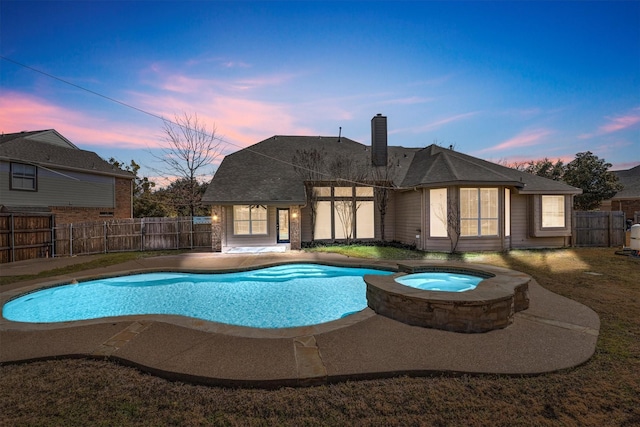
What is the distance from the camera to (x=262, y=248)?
43.4 feet

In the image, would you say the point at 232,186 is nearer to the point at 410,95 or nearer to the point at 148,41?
the point at 148,41

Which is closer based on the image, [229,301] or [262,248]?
[229,301]

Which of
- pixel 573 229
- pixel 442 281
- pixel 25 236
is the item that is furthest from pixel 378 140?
pixel 25 236

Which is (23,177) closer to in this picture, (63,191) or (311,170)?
(63,191)

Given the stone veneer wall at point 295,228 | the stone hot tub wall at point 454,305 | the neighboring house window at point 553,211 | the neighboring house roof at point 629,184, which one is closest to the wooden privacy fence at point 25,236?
the stone veneer wall at point 295,228

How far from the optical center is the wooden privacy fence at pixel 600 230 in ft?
45.0

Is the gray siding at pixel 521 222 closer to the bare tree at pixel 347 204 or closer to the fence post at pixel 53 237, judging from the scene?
the bare tree at pixel 347 204

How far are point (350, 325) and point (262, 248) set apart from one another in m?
9.53

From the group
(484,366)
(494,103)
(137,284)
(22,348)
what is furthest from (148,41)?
(494,103)

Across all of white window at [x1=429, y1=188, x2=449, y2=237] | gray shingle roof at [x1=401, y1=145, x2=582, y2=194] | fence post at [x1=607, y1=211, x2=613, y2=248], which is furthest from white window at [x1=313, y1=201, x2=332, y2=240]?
fence post at [x1=607, y1=211, x2=613, y2=248]

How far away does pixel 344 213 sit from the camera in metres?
14.9

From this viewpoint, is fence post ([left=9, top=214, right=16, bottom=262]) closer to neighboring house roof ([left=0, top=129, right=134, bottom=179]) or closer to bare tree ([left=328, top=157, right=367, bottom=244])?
neighboring house roof ([left=0, top=129, right=134, bottom=179])

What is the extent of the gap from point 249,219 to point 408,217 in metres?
7.72

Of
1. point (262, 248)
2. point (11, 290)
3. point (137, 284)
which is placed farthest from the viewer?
point (262, 248)
